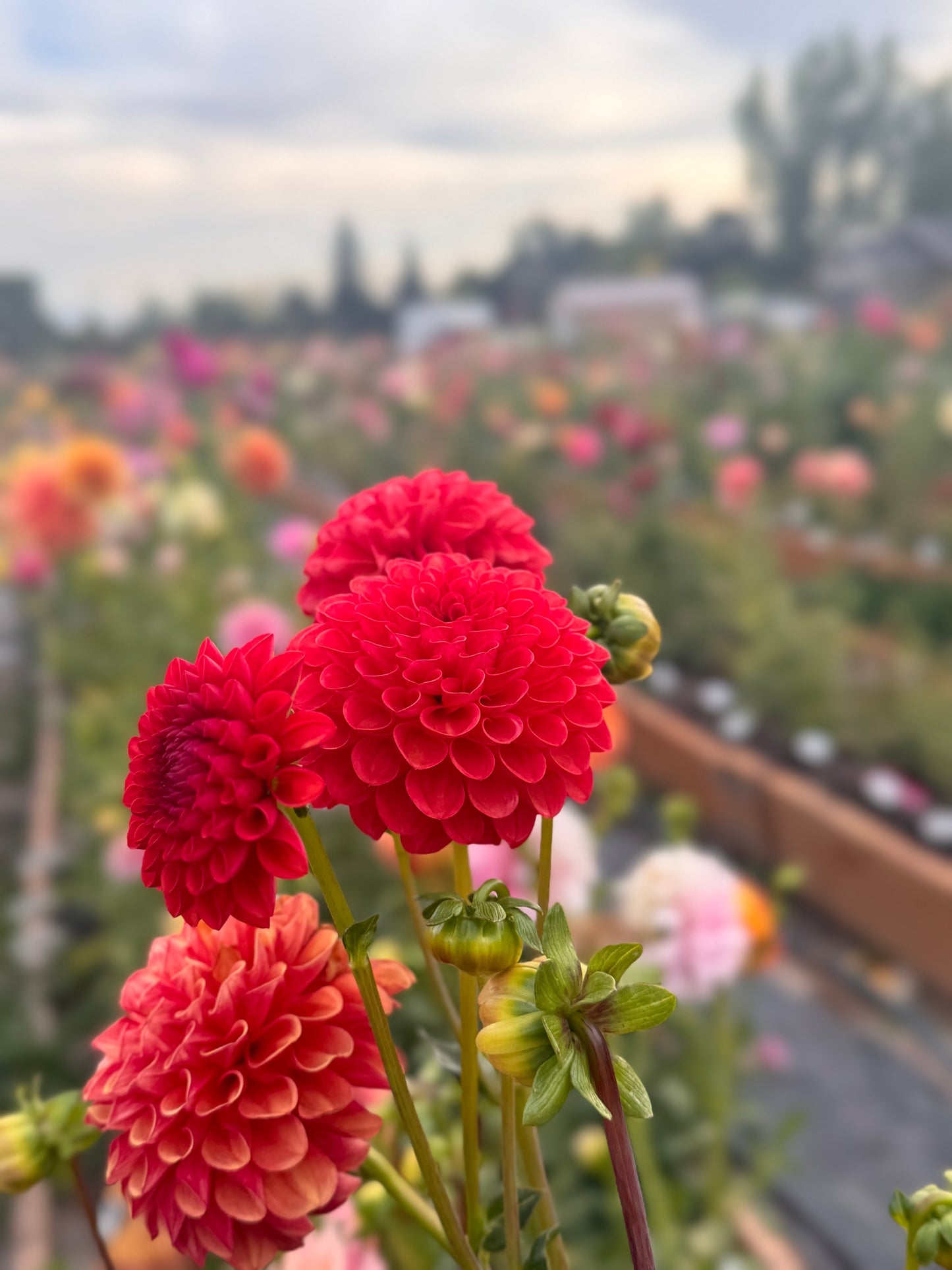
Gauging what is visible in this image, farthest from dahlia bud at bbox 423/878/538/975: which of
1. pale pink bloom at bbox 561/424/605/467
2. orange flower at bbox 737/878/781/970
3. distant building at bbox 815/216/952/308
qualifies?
distant building at bbox 815/216/952/308

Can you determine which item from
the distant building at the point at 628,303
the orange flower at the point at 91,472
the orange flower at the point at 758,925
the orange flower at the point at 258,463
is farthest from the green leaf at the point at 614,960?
the distant building at the point at 628,303

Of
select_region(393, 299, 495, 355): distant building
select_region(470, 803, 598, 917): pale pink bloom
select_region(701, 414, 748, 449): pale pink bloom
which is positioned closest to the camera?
select_region(470, 803, 598, 917): pale pink bloom

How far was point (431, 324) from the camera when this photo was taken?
7.79 ft

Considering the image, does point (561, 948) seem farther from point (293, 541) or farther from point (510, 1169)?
point (293, 541)

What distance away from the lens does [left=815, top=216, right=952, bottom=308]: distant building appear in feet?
6.97

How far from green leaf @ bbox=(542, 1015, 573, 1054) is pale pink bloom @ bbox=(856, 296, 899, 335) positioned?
2.22 metres

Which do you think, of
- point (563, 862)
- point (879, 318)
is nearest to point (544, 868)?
point (563, 862)

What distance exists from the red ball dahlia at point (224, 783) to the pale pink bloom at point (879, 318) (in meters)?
2.22

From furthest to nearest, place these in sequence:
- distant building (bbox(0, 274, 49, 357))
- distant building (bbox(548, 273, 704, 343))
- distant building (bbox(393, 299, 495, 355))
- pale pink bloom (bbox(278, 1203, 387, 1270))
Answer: distant building (bbox(548, 273, 704, 343))
distant building (bbox(393, 299, 495, 355))
distant building (bbox(0, 274, 49, 357))
pale pink bloom (bbox(278, 1203, 387, 1270))

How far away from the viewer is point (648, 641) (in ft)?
0.57

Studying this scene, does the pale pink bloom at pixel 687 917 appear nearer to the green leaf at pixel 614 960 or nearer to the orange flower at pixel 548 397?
the green leaf at pixel 614 960

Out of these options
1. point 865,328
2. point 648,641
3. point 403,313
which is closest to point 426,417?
point 403,313

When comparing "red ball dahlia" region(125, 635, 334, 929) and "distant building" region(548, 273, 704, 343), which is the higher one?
"red ball dahlia" region(125, 635, 334, 929)

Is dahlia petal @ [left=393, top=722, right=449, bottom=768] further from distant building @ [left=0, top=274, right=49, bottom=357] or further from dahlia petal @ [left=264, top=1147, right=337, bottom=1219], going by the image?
distant building @ [left=0, top=274, right=49, bottom=357]
